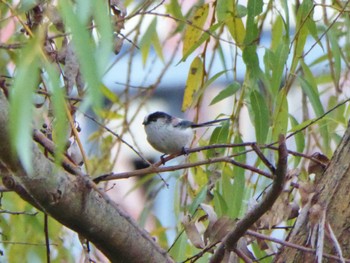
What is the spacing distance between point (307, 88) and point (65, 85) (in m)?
0.55

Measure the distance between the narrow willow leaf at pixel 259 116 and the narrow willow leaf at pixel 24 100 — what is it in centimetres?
83

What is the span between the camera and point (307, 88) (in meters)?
1.72

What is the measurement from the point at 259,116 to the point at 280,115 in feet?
0.20

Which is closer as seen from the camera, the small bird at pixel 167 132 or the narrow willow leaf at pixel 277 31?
the narrow willow leaf at pixel 277 31

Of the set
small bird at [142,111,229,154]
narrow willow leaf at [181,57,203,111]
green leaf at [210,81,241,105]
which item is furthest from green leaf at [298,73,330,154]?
small bird at [142,111,229,154]

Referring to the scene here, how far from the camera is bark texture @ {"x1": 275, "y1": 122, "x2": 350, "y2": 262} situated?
4.25ft

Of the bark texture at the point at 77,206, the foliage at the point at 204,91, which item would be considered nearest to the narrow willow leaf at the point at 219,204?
the foliage at the point at 204,91

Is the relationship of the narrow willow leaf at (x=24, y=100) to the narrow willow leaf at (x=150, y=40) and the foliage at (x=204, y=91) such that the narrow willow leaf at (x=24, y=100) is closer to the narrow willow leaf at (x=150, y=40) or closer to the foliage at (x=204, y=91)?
the foliage at (x=204, y=91)

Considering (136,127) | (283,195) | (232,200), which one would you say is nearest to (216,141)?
(232,200)

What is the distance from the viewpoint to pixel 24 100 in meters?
0.79

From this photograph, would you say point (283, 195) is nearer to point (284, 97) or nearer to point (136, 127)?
point (284, 97)

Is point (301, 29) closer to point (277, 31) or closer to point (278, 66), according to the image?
point (278, 66)

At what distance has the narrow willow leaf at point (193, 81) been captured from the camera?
188 cm

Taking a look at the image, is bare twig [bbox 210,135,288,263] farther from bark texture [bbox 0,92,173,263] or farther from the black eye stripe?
the black eye stripe
